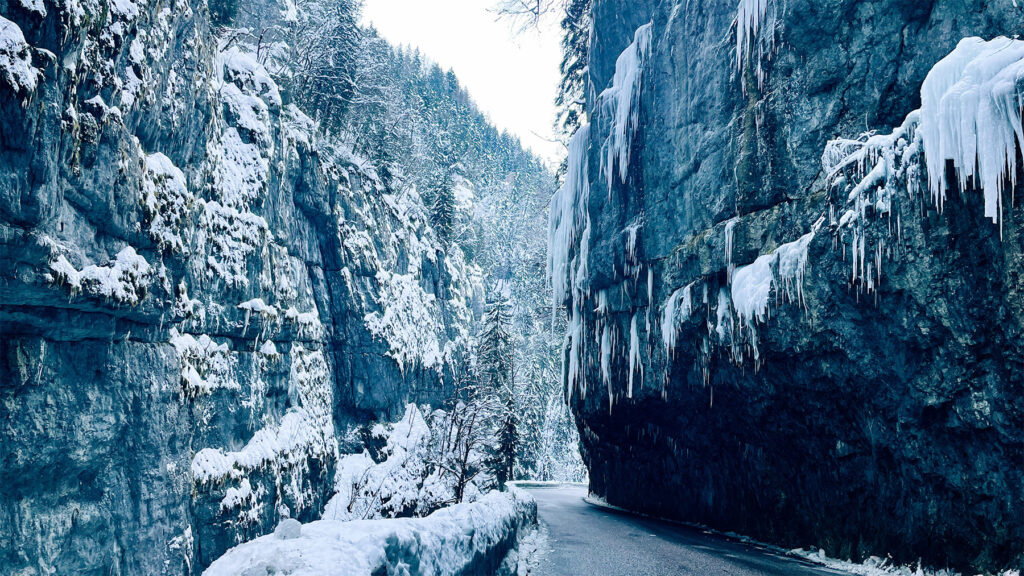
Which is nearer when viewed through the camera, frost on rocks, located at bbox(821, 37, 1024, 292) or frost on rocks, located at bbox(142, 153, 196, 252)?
frost on rocks, located at bbox(821, 37, 1024, 292)

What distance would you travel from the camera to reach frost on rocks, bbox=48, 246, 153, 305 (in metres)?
9.26

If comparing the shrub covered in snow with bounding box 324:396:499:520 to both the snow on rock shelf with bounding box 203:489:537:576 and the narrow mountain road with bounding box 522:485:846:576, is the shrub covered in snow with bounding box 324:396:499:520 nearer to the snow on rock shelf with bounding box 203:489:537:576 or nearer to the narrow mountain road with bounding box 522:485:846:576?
the narrow mountain road with bounding box 522:485:846:576

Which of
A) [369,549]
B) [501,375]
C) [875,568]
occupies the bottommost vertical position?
[875,568]

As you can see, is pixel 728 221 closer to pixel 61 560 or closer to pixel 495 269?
pixel 61 560

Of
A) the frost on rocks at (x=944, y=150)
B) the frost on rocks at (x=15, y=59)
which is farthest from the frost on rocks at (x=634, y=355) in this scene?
the frost on rocks at (x=15, y=59)

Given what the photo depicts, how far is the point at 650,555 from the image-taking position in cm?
969

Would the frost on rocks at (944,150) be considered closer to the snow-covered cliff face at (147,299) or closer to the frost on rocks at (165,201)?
the snow-covered cliff face at (147,299)

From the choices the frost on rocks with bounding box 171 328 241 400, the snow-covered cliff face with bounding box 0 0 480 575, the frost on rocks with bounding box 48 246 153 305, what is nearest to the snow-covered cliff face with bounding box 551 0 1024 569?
the snow-covered cliff face with bounding box 0 0 480 575

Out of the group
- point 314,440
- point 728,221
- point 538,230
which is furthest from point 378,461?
point 538,230

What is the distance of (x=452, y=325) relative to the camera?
4625 centimetres

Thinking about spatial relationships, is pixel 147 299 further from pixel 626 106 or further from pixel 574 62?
pixel 574 62

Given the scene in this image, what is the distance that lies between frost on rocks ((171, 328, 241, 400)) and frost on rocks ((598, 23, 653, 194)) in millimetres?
13213

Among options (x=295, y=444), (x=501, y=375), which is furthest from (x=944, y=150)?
(x=501, y=375)

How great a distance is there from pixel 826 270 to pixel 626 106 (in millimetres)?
9742
